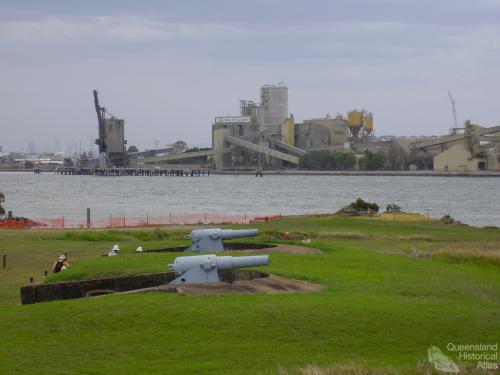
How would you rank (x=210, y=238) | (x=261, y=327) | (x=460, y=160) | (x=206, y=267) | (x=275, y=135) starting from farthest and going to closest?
(x=275, y=135) → (x=460, y=160) → (x=210, y=238) → (x=206, y=267) → (x=261, y=327)

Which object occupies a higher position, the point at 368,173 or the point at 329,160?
the point at 329,160

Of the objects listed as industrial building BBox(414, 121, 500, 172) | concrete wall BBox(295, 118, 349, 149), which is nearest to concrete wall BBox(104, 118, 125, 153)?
concrete wall BBox(295, 118, 349, 149)

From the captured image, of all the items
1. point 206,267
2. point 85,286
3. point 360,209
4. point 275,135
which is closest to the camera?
point 206,267

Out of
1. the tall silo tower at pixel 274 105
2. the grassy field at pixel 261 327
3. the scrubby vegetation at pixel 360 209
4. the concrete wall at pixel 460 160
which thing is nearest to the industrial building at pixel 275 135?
the tall silo tower at pixel 274 105

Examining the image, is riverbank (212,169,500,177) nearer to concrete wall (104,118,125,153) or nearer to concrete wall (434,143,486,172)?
concrete wall (434,143,486,172)

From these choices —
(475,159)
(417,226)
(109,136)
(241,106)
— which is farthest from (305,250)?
(241,106)

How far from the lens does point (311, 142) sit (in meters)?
163

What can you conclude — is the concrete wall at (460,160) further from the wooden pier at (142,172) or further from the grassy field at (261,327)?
the grassy field at (261,327)

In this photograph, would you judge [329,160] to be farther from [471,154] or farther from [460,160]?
[471,154]

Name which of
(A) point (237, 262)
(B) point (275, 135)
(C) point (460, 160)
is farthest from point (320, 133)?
(A) point (237, 262)

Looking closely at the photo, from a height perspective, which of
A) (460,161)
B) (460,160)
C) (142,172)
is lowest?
(142,172)

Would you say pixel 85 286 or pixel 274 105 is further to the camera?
pixel 274 105

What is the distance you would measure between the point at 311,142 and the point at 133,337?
500ft

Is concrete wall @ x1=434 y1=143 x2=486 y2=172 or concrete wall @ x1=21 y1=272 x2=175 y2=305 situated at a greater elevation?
concrete wall @ x1=434 y1=143 x2=486 y2=172
